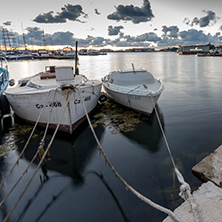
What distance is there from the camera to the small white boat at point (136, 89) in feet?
43.3

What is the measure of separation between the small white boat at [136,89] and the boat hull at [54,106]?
3.34 meters

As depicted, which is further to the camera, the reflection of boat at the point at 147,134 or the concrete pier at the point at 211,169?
the reflection of boat at the point at 147,134

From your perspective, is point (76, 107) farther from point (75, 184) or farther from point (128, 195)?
point (128, 195)

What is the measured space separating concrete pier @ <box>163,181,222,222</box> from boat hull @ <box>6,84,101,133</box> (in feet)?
25.0

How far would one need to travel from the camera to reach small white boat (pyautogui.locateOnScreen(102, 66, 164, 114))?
43.3 feet

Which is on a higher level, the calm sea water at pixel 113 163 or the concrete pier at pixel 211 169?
the concrete pier at pixel 211 169

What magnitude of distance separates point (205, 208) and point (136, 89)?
1035 cm

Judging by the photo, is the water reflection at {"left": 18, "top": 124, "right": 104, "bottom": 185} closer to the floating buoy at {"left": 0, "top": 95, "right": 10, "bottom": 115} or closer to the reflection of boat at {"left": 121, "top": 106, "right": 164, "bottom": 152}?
the reflection of boat at {"left": 121, "top": 106, "right": 164, "bottom": 152}

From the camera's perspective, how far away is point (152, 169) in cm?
830

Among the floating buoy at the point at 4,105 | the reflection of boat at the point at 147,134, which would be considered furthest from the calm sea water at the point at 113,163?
the floating buoy at the point at 4,105

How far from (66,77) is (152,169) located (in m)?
9.85

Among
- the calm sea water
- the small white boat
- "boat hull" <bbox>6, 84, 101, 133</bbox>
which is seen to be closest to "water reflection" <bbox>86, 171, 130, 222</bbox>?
the calm sea water

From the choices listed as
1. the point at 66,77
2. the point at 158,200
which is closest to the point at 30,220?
the point at 158,200

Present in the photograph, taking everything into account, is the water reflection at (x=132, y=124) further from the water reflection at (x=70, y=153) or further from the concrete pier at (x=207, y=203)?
the concrete pier at (x=207, y=203)
